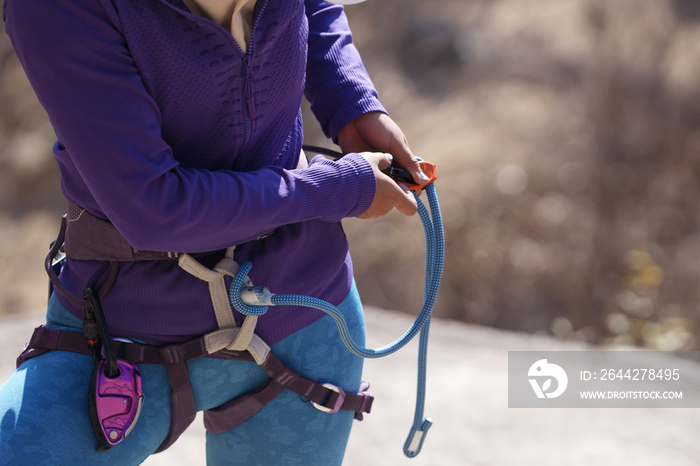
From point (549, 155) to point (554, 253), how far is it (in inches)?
24.6

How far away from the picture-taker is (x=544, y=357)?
237 centimetres

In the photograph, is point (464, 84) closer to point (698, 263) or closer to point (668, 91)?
point (668, 91)

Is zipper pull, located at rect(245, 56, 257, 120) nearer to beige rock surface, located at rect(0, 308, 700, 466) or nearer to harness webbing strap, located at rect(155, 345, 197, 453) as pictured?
harness webbing strap, located at rect(155, 345, 197, 453)

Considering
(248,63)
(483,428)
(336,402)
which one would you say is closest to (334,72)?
(248,63)

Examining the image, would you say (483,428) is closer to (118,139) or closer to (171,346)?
(171,346)

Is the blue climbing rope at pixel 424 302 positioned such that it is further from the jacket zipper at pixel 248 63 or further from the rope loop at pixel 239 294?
the jacket zipper at pixel 248 63

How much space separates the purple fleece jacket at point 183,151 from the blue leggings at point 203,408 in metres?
0.04

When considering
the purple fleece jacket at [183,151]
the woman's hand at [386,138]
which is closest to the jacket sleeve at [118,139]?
the purple fleece jacket at [183,151]

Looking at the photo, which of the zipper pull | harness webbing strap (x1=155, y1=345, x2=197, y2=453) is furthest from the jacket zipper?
harness webbing strap (x1=155, y1=345, x2=197, y2=453)

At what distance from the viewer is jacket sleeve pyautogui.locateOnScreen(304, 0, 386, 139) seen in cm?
80

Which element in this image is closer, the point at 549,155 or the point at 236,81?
A: the point at 236,81

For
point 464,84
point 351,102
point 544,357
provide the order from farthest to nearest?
1. point 464,84
2. point 544,357
3. point 351,102

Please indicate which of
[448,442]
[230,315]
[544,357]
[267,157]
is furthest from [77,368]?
[544,357]

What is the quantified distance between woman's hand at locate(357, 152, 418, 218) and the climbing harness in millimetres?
108
